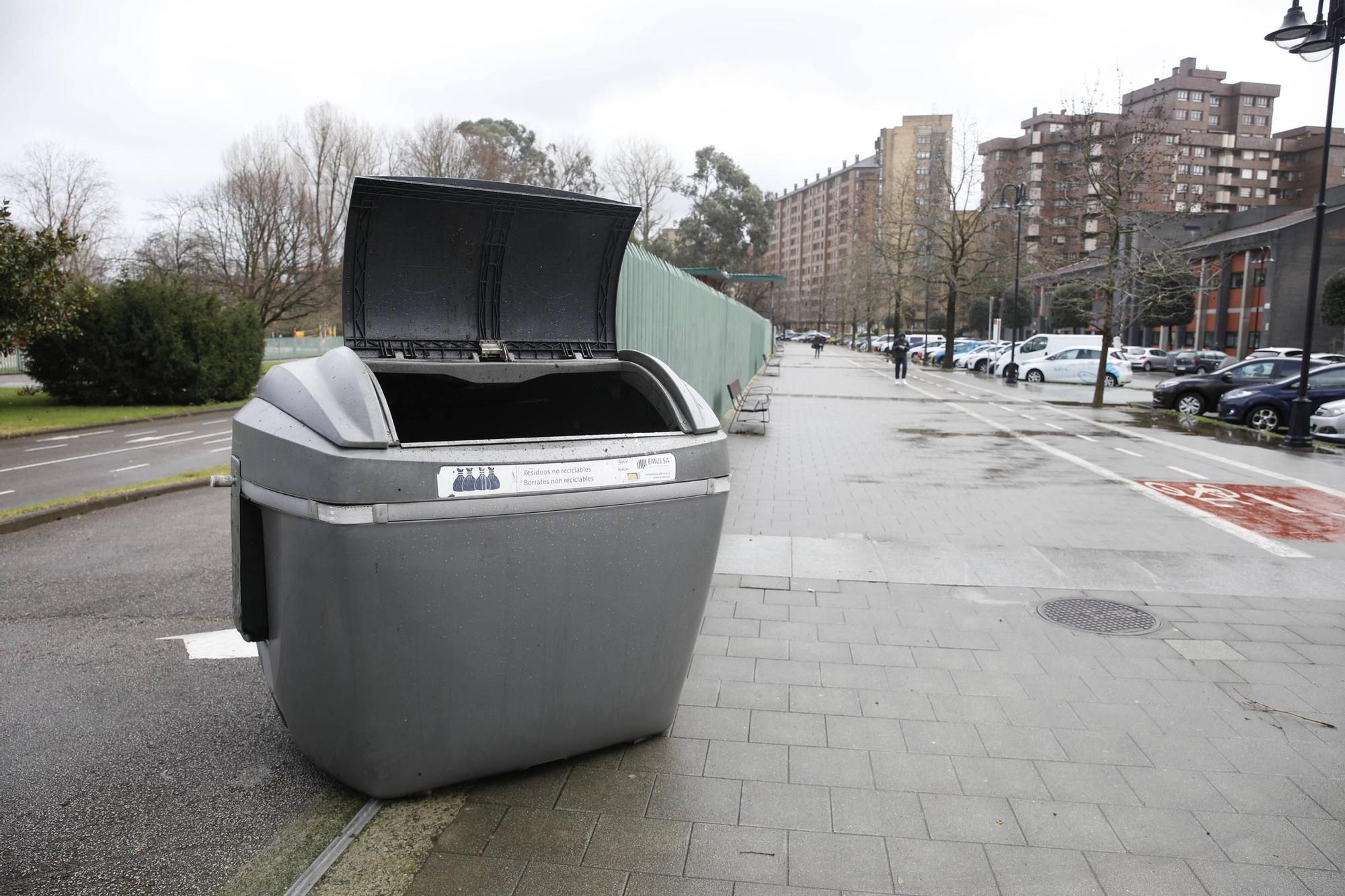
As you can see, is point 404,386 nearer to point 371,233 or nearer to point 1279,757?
point 371,233

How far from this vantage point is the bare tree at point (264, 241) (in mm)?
36438

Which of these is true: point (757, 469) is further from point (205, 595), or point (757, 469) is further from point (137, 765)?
point (137, 765)

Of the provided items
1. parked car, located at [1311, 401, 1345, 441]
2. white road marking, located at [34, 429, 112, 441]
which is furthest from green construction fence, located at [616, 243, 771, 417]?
white road marking, located at [34, 429, 112, 441]

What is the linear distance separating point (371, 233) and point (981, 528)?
20.4ft

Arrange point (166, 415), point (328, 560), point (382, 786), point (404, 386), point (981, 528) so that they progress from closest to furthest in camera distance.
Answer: point (328, 560) < point (382, 786) < point (404, 386) < point (981, 528) < point (166, 415)

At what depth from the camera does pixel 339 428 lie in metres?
2.72

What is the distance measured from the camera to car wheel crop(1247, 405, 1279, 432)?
1758 cm

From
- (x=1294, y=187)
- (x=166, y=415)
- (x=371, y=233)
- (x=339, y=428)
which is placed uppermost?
(x=1294, y=187)

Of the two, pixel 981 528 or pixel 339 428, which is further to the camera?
pixel 981 528

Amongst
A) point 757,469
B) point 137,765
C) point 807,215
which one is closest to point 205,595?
point 137,765

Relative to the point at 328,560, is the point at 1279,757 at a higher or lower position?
lower

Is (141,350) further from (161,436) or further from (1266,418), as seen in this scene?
(1266,418)

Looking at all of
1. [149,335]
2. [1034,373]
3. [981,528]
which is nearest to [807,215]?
[1034,373]

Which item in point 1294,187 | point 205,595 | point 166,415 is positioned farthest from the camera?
point 1294,187
